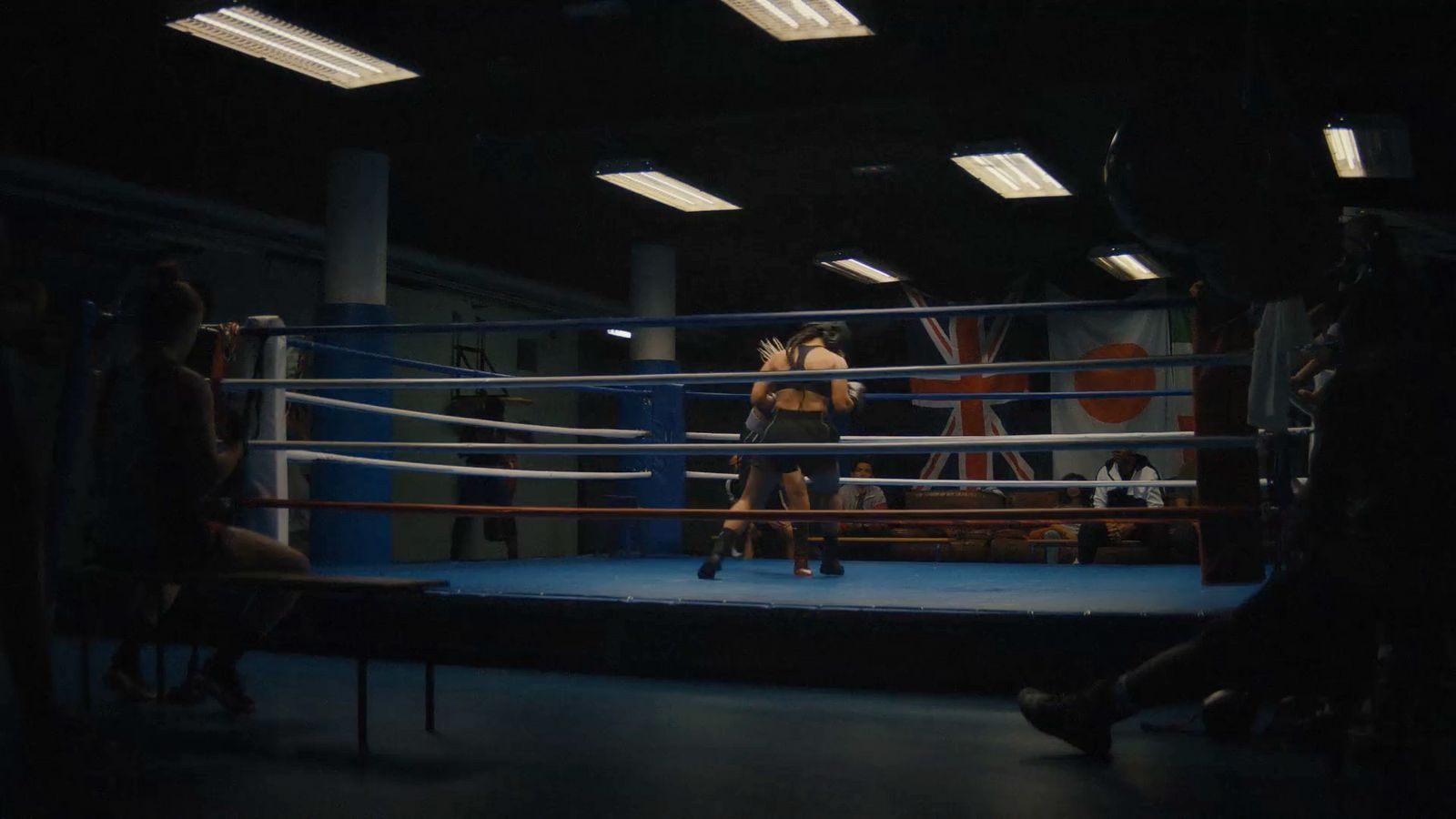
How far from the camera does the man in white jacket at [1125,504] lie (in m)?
7.34

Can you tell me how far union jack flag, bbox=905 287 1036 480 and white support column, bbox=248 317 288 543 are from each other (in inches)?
313

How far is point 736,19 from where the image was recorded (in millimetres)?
5992

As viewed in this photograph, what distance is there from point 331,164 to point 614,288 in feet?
19.5

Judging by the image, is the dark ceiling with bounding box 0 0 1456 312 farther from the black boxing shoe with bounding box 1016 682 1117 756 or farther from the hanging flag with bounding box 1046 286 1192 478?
the black boxing shoe with bounding box 1016 682 1117 756

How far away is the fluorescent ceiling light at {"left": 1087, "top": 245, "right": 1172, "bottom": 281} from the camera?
35.6 feet

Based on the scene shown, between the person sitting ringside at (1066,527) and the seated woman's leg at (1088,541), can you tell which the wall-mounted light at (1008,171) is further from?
the seated woman's leg at (1088,541)

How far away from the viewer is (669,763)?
8.56 feet

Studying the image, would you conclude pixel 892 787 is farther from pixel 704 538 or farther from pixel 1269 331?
pixel 704 538

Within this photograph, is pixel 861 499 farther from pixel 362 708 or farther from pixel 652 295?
pixel 362 708

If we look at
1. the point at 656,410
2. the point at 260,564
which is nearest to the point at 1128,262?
the point at 656,410

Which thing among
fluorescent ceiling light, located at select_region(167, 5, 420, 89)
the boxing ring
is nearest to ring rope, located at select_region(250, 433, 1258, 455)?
the boxing ring

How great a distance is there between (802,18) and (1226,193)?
146 inches

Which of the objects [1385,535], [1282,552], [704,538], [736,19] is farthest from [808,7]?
[704,538]

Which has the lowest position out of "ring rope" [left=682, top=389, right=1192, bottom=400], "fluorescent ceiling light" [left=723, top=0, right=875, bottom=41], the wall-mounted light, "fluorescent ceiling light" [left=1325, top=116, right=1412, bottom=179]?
"ring rope" [left=682, top=389, right=1192, bottom=400]
